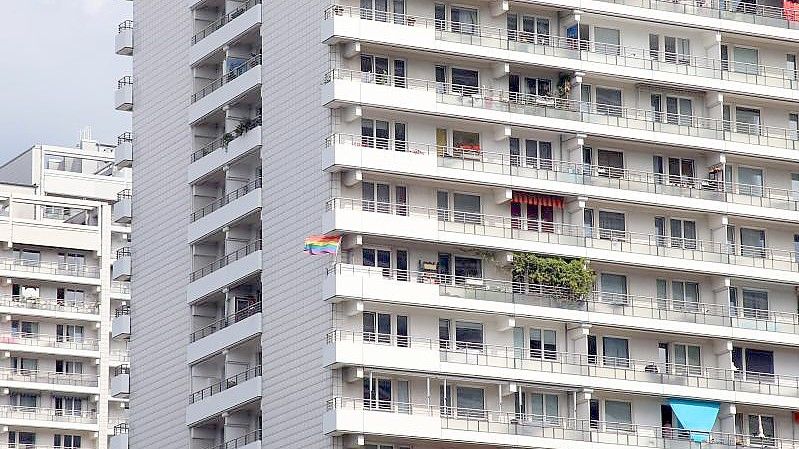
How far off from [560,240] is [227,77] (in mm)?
17031

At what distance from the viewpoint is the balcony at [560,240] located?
83438mm

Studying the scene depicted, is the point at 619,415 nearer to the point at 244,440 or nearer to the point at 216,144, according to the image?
the point at 244,440

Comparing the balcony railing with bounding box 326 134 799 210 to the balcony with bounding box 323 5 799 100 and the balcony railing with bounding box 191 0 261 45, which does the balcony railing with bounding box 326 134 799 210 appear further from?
the balcony railing with bounding box 191 0 261 45

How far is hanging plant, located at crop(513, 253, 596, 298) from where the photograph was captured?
282 ft

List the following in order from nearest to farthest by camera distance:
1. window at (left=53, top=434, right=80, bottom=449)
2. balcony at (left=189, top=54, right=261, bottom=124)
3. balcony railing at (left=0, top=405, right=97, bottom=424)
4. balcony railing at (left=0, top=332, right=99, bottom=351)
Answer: balcony at (left=189, top=54, right=261, bottom=124) < balcony railing at (left=0, top=405, right=97, bottom=424) < balcony railing at (left=0, top=332, right=99, bottom=351) < window at (left=53, top=434, right=80, bottom=449)

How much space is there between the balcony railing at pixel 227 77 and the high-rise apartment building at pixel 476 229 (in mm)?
119

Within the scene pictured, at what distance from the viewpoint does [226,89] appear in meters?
92.3

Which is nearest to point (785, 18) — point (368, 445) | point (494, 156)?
point (494, 156)

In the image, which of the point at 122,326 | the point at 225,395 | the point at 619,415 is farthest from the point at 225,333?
the point at 619,415

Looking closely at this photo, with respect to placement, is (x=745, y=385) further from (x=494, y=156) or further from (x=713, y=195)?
(x=494, y=156)

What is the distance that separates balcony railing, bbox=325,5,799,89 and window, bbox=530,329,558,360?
1192cm

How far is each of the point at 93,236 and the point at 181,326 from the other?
165 feet

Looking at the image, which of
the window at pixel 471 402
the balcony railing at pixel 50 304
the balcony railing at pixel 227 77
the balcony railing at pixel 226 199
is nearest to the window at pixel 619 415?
the window at pixel 471 402

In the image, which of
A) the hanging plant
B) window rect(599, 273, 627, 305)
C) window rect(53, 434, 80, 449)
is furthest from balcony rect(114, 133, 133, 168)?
window rect(53, 434, 80, 449)
